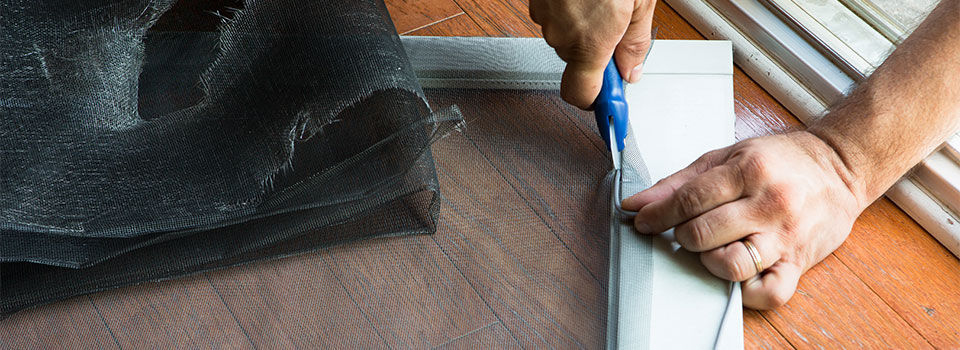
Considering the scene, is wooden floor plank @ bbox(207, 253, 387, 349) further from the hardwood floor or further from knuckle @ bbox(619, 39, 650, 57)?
knuckle @ bbox(619, 39, 650, 57)

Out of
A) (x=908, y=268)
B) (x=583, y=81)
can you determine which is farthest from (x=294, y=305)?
(x=908, y=268)

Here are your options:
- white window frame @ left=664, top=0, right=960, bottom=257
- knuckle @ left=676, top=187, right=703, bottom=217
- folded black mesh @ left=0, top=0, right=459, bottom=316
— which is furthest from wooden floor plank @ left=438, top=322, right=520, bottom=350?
white window frame @ left=664, top=0, right=960, bottom=257

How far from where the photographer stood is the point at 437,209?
896 mm

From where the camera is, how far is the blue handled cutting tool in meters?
0.93

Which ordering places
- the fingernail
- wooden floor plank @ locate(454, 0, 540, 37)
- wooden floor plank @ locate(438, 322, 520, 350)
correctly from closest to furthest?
wooden floor plank @ locate(438, 322, 520, 350), the fingernail, wooden floor plank @ locate(454, 0, 540, 37)

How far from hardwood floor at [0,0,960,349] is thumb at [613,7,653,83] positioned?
0.12 metres

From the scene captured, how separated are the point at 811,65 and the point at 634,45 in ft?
1.13

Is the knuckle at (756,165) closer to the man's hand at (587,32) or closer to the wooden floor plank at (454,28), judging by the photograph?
the man's hand at (587,32)

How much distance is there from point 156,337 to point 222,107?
0.31 metres

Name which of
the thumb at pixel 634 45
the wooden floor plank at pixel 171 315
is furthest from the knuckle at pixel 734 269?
the wooden floor plank at pixel 171 315

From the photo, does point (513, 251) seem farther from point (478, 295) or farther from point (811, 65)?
point (811, 65)

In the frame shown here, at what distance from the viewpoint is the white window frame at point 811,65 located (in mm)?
973

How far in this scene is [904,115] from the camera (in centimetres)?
91

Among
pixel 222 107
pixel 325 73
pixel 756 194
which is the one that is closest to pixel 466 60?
pixel 325 73
